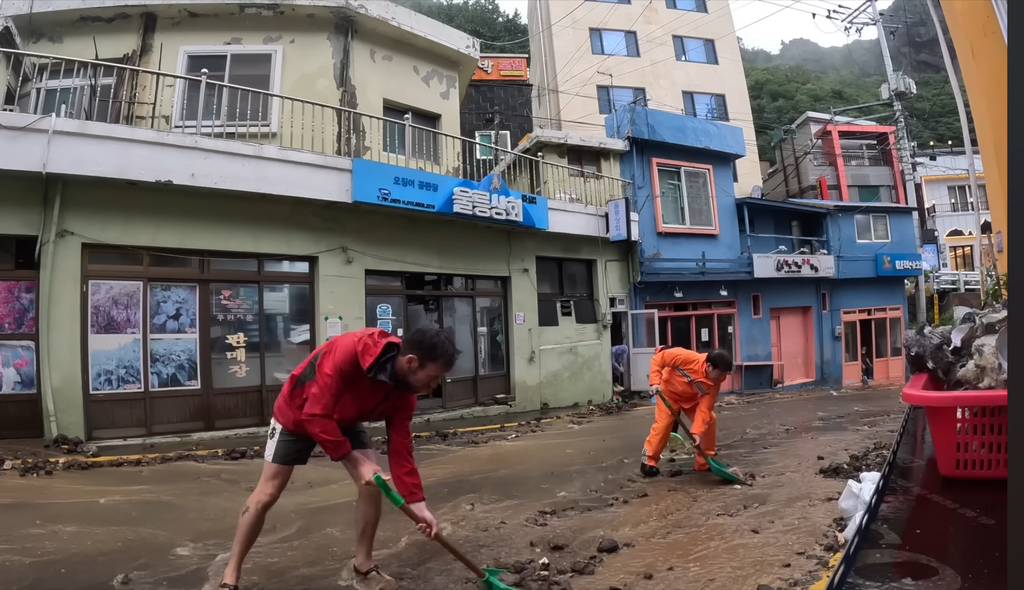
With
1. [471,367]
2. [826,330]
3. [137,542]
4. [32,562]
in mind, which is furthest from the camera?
[826,330]

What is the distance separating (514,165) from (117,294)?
7865 mm

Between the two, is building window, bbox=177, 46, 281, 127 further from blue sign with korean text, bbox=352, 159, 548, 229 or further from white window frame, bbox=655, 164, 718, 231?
white window frame, bbox=655, 164, 718, 231

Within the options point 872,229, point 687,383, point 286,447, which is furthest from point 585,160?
point 286,447

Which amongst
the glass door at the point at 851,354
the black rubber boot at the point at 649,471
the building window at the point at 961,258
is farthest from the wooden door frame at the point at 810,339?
the building window at the point at 961,258

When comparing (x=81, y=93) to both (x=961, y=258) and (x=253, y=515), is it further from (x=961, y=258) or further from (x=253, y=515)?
(x=961, y=258)

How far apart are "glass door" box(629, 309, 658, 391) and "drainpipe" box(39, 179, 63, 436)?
32.9 ft

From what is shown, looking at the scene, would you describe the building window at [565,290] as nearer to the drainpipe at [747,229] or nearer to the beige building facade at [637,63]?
the drainpipe at [747,229]

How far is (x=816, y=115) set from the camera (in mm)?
26812

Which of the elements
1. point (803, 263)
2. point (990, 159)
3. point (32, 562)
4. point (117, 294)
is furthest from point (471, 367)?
point (803, 263)

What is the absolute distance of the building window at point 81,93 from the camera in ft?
28.0

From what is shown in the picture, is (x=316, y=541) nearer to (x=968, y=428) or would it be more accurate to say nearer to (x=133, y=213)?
(x=968, y=428)

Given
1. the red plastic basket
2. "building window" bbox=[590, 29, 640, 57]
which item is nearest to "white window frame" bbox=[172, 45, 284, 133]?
the red plastic basket

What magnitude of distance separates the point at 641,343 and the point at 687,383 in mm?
8501

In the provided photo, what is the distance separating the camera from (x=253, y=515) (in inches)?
118
